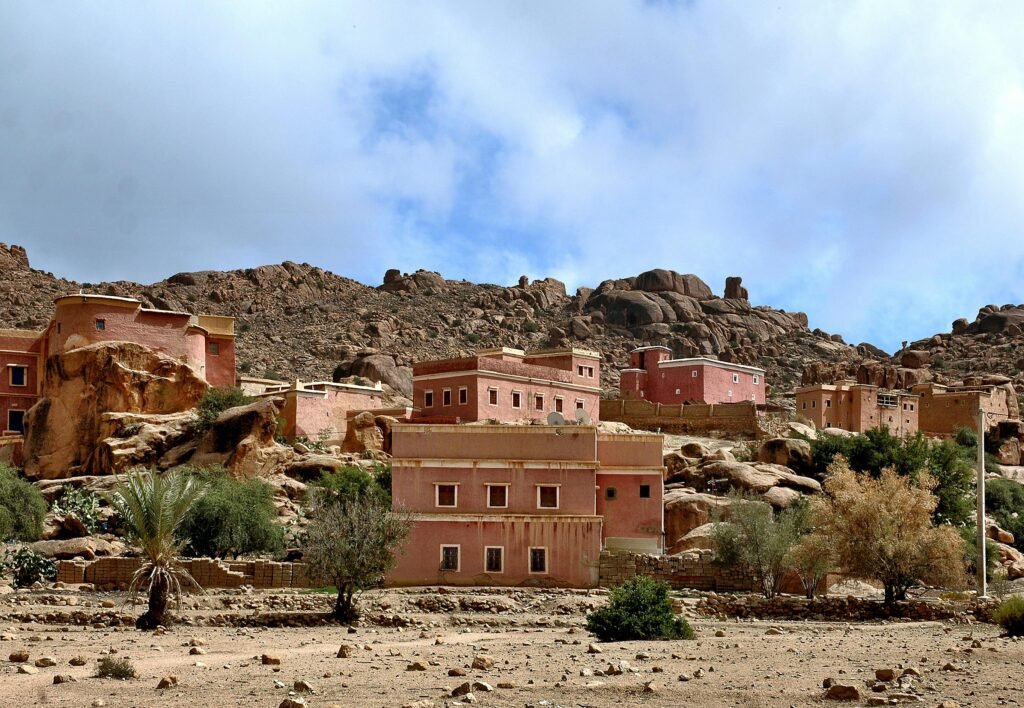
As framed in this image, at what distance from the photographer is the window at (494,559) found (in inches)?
1436

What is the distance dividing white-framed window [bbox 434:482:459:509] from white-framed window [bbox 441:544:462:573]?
126cm

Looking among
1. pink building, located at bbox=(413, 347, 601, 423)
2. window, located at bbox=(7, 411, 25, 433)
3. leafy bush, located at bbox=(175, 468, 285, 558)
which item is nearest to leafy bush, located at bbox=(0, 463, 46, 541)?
leafy bush, located at bbox=(175, 468, 285, 558)

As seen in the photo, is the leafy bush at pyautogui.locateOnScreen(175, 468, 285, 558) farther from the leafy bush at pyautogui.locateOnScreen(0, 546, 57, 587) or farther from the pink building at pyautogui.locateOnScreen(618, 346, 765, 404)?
the pink building at pyautogui.locateOnScreen(618, 346, 765, 404)

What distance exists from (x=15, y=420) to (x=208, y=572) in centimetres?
2619

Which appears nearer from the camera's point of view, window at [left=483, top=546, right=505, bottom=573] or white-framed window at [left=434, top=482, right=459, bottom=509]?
window at [left=483, top=546, right=505, bottom=573]

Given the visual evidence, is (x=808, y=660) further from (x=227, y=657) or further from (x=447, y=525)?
(x=447, y=525)

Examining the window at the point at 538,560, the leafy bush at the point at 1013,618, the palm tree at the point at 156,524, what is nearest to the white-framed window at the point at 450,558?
the window at the point at 538,560

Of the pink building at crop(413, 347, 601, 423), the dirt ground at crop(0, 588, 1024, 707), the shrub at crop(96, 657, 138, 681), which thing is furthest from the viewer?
the pink building at crop(413, 347, 601, 423)

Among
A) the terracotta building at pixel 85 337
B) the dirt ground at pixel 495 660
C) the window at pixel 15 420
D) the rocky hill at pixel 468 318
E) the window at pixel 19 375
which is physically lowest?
the dirt ground at pixel 495 660

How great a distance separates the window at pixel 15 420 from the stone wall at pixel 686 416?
2941 centimetres

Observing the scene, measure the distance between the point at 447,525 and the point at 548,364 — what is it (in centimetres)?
2901

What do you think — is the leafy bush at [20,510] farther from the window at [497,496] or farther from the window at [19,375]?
the window at [497,496]

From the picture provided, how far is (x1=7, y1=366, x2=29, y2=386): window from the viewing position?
5659cm

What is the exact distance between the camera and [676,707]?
48.4ft
